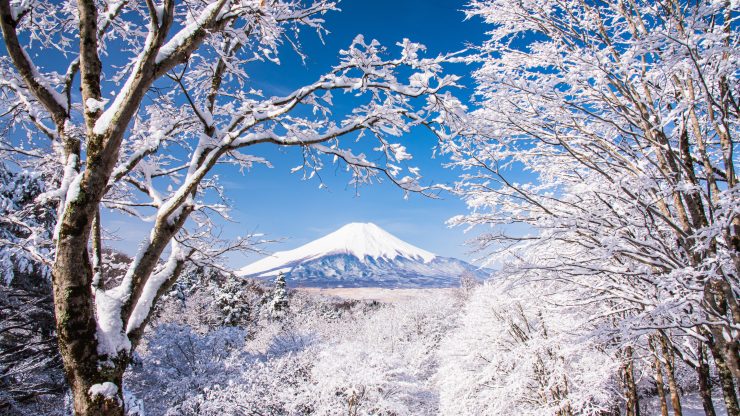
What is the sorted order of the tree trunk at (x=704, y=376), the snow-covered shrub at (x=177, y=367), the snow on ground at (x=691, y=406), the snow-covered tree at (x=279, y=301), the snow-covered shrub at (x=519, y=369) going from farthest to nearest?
the snow-covered tree at (x=279, y=301)
the snow on ground at (x=691, y=406)
the snow-covered shrub at (x=177, y=367)
the snow-covered shrub at (x=519, y=369)
the tree trunk at (x=704, y=376)

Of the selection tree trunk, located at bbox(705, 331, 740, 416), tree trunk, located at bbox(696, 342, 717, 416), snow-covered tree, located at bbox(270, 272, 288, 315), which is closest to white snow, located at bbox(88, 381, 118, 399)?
tree trunk, located at bbox(705, 331, 740, 416)

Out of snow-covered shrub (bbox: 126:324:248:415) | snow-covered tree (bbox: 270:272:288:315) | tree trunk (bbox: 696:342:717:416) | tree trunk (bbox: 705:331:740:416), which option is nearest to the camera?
tree trunk (bbox: 705:331:740:416)

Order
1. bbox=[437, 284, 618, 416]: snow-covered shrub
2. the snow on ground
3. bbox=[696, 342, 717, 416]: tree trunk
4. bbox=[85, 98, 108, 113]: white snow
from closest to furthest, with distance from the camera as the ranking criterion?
1. bbox=[85, 98, 108, 113]: white snow
2. bbox=[696, 342, 717, 416]: tree trunk
3. bbox=[437, 284, 618, 416]: snow-covered shrub
4. the snow on ground

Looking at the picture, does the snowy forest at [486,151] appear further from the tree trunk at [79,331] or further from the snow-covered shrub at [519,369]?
the snow-covered shrub at [519,369]

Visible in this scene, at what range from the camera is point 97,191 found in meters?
2.70

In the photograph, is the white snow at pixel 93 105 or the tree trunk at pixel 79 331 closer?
the tree trunk at pixel 79 331

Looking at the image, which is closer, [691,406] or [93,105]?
[93,105]

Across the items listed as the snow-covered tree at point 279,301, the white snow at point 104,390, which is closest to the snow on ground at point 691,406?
the white snow at point 104,390

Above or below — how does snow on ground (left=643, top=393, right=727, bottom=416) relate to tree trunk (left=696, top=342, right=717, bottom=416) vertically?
below

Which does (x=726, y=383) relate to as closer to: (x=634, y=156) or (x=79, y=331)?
(x=634, y=156)

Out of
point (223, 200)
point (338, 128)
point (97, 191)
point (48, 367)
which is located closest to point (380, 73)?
point (338, 128)

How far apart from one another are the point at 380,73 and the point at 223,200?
3.17m

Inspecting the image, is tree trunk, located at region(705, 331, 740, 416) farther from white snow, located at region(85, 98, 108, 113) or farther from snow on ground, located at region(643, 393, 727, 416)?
snow on ground, located at region(643, 393, 727, 416)

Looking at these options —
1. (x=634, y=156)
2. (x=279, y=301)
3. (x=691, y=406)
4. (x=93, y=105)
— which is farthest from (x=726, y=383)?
(x=279, y=301)
